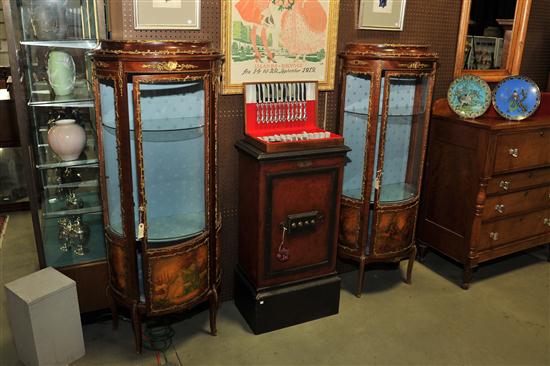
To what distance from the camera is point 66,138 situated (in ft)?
9.06

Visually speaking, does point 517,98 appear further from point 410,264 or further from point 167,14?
point 167,14

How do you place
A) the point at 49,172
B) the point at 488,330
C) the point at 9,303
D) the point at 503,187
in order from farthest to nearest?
the point at 503,187 → the point at 488,330 → the point at 49,172 → the point at 9,303

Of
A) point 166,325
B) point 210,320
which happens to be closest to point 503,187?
point 210,320

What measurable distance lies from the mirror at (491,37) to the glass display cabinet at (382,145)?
0.73 metres

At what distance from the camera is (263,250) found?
293 cm

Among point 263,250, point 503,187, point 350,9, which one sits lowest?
point 263,250

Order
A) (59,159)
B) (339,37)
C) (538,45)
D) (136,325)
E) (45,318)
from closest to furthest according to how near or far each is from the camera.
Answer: (45,318) → (136,325) → (59,159) → (339,37) → (538,45)

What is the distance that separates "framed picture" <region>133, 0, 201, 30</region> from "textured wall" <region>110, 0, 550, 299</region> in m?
0.03

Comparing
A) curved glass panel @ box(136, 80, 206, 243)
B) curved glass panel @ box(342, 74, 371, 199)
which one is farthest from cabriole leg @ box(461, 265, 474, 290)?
curved glass panel @ box(136, 80, 206, 243)

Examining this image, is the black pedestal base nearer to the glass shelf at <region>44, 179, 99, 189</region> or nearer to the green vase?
the glass shelf at <region>44, 179, 99, 189</region>

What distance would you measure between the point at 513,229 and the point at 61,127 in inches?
127

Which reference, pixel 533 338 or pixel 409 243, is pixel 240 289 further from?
pixel 533 338

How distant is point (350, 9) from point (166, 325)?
7.73 feet

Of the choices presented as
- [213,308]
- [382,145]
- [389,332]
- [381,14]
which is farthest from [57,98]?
[389,332]
